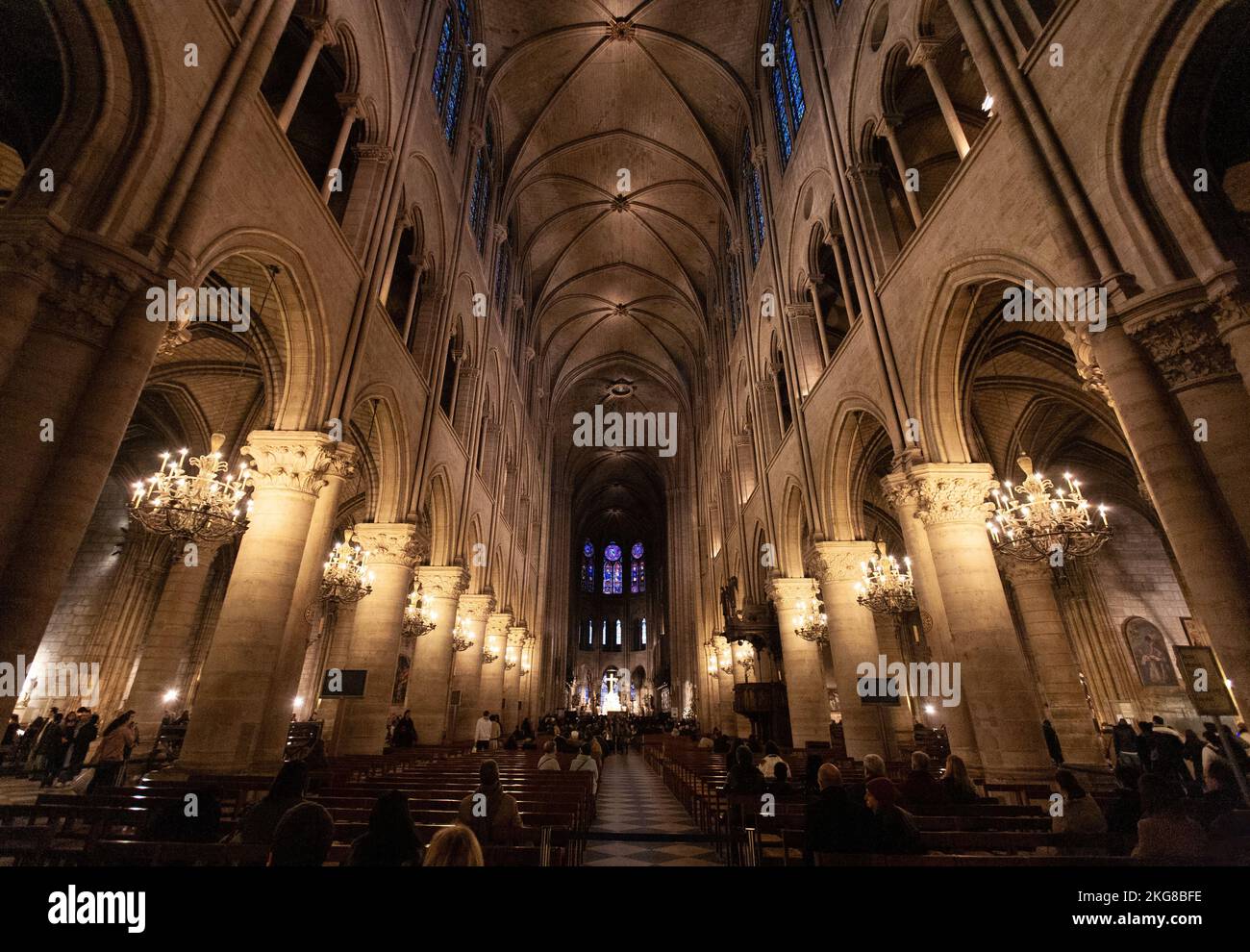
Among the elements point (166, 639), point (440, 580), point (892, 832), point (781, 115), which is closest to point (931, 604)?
point (892, 832)

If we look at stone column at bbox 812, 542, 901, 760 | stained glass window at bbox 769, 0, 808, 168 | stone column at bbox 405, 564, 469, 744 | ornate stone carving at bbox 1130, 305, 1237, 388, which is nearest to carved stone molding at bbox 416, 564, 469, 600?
stone column at bbox 405, 564, 469, 744

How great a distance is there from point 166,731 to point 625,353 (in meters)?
25.8

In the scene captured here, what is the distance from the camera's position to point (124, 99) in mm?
4840

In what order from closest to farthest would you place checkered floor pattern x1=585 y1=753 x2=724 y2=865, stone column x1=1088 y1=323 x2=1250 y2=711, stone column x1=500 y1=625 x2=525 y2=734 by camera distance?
stone column x1=1088 y1=323 x2=1250 y2=711 < checkered floor pattern x1=585 y1=753 x2=724 y2=865 < stone column x1=500 y1=625 x2=525 y2=734

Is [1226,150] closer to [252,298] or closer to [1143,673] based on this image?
[252,298]

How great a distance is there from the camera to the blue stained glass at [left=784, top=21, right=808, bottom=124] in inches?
547

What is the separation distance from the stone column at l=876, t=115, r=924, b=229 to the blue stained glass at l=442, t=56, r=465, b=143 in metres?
10.2

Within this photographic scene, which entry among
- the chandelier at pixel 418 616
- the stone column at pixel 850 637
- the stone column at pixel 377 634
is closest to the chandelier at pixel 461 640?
the chandelier at pixel 418 616

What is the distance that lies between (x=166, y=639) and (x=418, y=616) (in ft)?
17.3

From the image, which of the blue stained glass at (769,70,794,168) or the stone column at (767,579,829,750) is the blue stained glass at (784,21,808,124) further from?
the stone column at (767,579,829,750)

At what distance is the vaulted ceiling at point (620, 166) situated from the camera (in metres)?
17.4

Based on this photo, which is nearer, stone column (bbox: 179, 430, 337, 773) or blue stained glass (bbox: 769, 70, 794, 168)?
stone column (bbox: 179, 430, 337, 773)

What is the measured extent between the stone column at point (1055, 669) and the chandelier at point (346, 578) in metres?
11.7
